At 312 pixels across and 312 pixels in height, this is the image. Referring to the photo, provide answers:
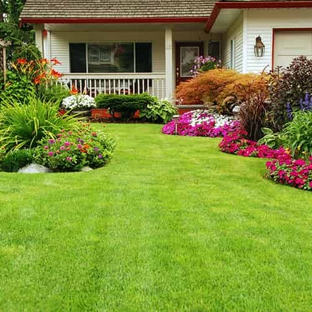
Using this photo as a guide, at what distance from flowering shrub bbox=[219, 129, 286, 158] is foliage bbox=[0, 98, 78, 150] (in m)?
2.93

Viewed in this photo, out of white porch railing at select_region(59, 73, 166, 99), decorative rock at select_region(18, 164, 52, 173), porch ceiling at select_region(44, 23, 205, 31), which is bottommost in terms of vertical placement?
decorative rock at select_region(18, 164, 52, 173)

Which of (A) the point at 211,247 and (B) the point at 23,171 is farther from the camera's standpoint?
(B) the point at 23,171

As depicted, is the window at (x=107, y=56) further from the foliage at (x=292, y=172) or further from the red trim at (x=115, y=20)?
the foliage at (x=292, y=172)

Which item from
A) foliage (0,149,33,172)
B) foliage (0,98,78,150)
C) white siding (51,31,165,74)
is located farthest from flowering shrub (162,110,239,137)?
white siding (51,31,165,74)

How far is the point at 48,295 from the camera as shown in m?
2.71

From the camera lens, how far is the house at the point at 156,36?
12.7 meters

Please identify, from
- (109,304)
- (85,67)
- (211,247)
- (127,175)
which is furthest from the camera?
(85,67)

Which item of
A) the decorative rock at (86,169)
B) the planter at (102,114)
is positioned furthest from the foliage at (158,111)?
the decorative rock at (86,169)

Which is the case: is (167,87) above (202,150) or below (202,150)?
above

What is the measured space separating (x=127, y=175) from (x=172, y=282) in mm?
3171

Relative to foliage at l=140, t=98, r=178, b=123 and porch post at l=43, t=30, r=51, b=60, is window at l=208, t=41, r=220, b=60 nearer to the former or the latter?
foliage at l=140, t=98, r=178, b=123

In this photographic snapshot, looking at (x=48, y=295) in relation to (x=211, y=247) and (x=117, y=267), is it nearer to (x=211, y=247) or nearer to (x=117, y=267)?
(x=117, y=267)

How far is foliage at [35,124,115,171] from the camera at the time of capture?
6223 mm

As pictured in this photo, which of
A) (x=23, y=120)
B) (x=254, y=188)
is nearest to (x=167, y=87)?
(x=23, y=120)
